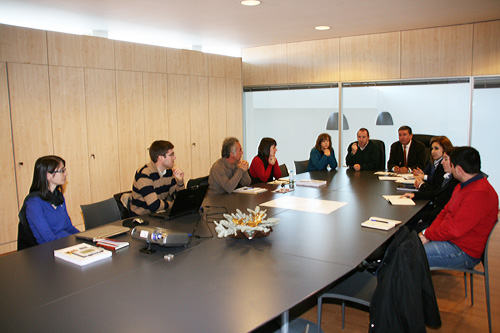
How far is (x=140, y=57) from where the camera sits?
6.41m

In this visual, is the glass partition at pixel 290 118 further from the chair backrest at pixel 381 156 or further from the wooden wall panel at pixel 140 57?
the wooden wall panel at pixel 140 57

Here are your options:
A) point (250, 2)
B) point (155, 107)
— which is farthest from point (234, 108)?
point (250, 2)

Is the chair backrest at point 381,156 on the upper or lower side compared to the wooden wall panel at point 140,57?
lower

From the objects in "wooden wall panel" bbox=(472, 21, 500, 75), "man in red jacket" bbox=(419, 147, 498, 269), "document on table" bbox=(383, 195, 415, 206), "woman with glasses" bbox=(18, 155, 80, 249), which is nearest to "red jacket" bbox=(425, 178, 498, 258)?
"man in red jacket" bbox=(419, 147, 498, 269)

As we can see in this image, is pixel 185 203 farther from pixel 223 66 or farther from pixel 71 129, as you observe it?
pixel 223 66

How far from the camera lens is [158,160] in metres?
3.84

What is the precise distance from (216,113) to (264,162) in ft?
9.12

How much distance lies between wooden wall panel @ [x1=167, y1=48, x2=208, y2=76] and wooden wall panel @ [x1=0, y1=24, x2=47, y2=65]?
6.86 ft

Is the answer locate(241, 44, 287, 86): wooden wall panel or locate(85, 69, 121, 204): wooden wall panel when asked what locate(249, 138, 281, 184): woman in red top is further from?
locate(241, 44, 287, 86): wooden wall panel

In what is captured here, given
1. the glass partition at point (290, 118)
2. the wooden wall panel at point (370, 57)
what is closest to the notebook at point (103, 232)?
the glass partition at point (290, 118)

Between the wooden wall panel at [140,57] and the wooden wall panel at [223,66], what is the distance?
1064 mm

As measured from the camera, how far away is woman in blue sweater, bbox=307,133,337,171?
6.13 metres

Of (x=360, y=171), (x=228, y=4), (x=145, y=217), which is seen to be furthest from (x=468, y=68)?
(x=145, y=217)

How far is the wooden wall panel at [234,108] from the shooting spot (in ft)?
26.4
